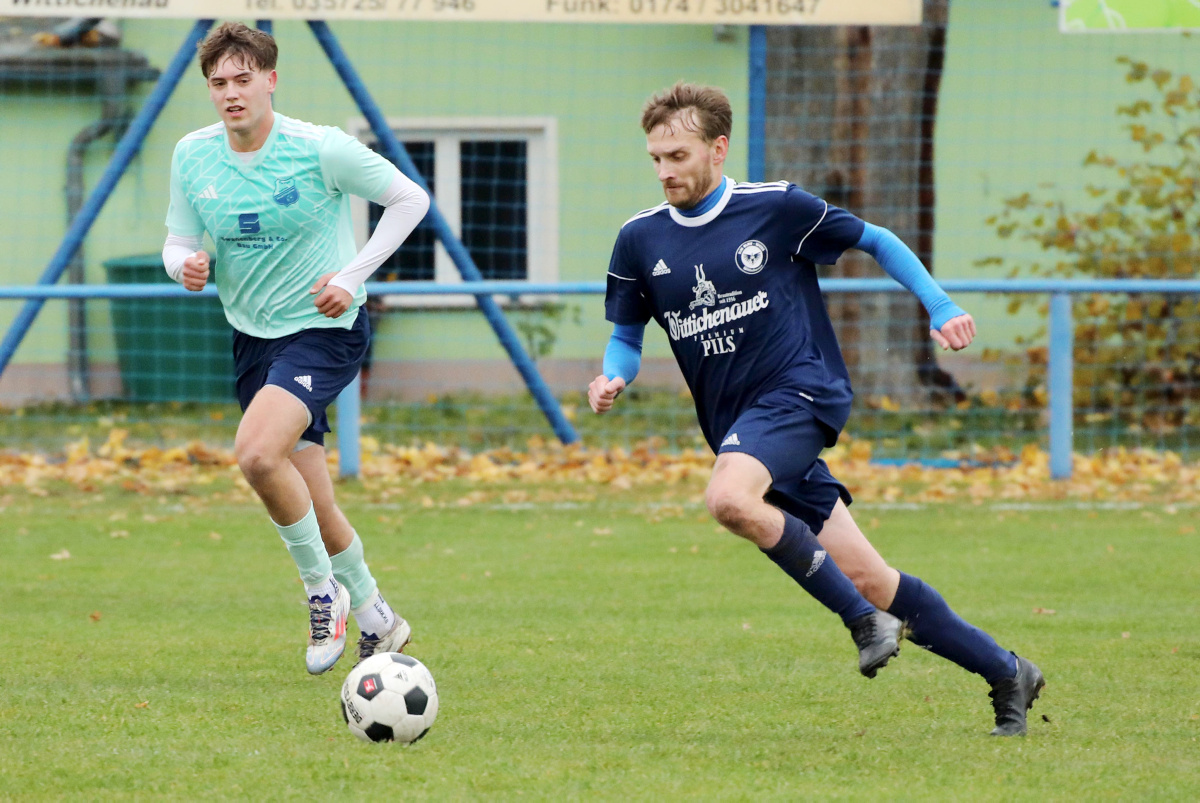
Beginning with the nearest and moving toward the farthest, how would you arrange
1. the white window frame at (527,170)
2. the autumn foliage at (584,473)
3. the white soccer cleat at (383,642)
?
the white soccer cleat at (383,642)
the autumn foliage at (584,473)
the white window frame at (527,170)

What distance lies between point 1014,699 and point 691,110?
1.85 m

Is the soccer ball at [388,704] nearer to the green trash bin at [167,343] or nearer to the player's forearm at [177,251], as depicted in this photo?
the player's forearm at [177,251]

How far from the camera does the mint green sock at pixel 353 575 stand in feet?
17.2

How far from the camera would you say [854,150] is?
41.9 ft

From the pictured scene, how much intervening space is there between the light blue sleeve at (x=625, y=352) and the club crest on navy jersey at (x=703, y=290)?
284 millimetres

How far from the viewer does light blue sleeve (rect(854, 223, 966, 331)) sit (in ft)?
13.9

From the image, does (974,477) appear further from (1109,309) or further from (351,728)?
(351,728)

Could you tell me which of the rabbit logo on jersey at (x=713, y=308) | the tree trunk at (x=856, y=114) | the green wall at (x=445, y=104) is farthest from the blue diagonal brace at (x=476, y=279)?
the rabbit logo on jersey at (x=713, y=308)

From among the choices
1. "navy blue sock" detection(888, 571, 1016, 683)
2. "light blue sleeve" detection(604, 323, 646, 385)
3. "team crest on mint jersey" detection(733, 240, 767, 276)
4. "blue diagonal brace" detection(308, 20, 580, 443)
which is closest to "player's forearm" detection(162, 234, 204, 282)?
"light blue sleeve" detection(604, 323, 646, 385)

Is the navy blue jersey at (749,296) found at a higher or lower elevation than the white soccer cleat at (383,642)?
higher

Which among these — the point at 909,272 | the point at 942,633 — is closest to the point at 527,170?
the point at 909,272

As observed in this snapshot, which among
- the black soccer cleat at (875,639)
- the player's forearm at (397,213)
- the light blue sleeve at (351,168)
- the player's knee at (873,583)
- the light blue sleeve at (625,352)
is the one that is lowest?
the black soccer cleat at (875,639)

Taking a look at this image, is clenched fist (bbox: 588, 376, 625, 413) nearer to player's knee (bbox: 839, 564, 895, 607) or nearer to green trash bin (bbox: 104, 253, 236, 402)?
player's knee (bbox: 839, 564, 895, 607)

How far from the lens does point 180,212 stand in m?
5.18
